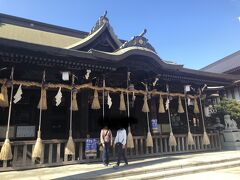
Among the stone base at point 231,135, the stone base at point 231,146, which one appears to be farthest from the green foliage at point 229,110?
the stone base at point 231,146

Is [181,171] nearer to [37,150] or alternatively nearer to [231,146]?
[37,150]

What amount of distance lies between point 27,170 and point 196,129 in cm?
1161

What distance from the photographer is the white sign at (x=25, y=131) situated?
35.8ft

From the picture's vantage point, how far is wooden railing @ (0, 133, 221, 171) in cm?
905

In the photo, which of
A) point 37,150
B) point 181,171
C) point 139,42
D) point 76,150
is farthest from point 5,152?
point 139,42

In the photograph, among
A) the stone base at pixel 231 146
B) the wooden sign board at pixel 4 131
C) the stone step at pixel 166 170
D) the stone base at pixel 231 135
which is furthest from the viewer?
the stone base at pixel 231 135

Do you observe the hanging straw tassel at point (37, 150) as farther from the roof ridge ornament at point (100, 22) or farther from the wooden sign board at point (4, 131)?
the roof ridge ornament at point (100, 22)

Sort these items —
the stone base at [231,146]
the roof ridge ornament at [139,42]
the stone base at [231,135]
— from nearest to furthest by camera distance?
the roof ridge ornament at [139,42] < the stone base at [231,146] < the stone base at [231,135]

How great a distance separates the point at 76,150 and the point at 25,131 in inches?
105

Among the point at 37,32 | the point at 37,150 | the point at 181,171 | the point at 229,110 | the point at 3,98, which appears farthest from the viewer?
the point at 37,32

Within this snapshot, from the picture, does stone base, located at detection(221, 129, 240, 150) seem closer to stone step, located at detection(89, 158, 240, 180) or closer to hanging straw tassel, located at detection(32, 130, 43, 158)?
stone step, located at detection(89, 158, 240, 180)

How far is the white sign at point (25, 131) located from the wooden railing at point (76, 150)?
0.63m

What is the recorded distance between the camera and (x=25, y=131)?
11062mm

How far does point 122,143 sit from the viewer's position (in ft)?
30.2
